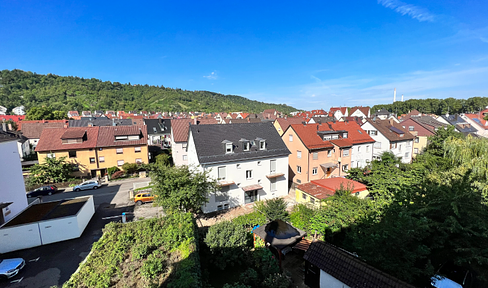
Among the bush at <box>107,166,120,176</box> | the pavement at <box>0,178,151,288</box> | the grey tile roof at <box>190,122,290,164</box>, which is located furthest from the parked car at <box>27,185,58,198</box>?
the grey tile roof at <box>190,122,290,164</box>

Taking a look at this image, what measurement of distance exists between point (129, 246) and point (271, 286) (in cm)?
684

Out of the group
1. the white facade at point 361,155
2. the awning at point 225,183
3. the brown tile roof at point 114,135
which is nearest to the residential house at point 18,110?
the brown tile roof at point 114,135

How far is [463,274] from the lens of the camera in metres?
9.18

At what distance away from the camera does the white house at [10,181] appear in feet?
52.5

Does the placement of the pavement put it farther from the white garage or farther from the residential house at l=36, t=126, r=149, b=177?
the residential house at l=36, t=126, r=149, b=177

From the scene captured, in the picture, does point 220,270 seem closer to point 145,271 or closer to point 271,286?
point 271,286

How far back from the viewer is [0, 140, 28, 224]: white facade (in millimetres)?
16078

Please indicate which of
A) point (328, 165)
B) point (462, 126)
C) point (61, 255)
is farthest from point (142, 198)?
point (462, 126)

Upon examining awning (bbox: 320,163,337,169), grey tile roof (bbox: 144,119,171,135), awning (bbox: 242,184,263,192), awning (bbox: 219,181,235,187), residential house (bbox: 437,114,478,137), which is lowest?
awning (bbox: 242,184,263,192)

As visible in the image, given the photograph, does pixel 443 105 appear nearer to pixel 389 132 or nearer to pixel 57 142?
pixel 389 132

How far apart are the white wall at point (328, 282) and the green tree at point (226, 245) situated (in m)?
4.76

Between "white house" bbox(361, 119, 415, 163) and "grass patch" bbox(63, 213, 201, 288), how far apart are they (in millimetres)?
37175

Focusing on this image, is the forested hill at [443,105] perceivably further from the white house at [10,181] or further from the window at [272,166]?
the white house at [10,181]

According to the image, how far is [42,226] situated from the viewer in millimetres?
14750
